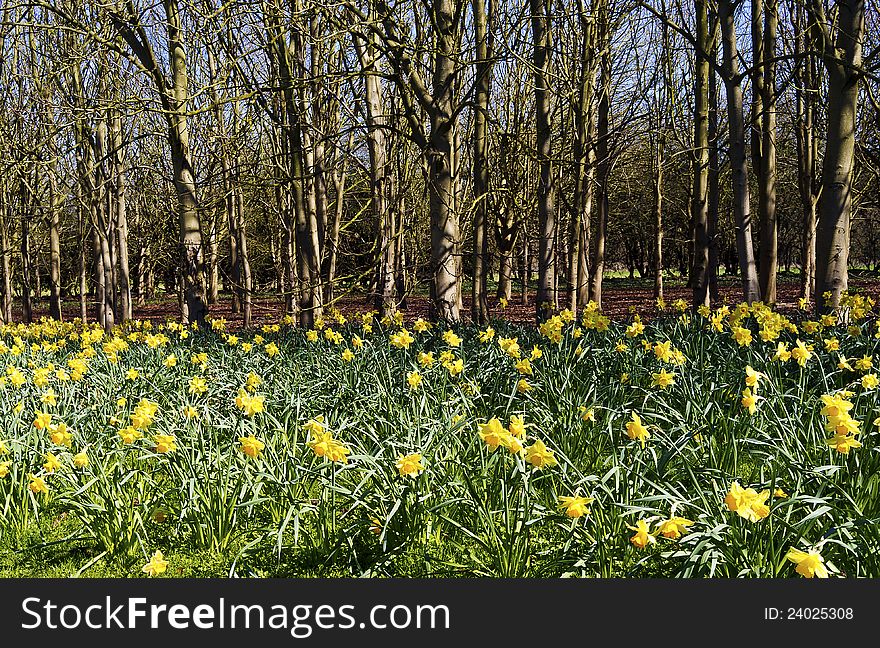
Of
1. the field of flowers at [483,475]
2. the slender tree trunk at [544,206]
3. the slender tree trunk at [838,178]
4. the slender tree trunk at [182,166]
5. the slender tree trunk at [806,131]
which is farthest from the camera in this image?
the slender tree trunk at [806,131]

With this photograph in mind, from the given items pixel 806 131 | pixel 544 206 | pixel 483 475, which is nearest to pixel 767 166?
pixel 544 206

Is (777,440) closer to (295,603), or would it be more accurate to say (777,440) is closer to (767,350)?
(767,350)

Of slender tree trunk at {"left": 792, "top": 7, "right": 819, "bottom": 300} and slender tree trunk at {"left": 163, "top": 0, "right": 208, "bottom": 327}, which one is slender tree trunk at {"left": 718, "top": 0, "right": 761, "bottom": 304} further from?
slender tree trunk at {"left": 163, "top": 0, "right": 208, "bottom": 327}

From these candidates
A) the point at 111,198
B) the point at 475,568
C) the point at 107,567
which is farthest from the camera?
the point at 111,198

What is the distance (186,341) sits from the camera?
22.5ft

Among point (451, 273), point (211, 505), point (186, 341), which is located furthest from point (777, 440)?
point (186, 341)

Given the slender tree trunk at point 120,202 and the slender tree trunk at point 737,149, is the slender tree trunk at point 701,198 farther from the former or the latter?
the slender tree trunk at point 120,202

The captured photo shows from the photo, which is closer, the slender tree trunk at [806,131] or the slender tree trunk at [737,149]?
the slender tree trunk at [737,149]

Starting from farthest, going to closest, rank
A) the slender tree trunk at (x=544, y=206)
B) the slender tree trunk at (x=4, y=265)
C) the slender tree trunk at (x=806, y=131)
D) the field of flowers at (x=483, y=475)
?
the slender tree trunk at (x=4, y=265) < the slender tree trunk at (x=806, y=131) < the slender tree trunk at (x=544, y=206) < the field of flowers at (x=483, y=475)

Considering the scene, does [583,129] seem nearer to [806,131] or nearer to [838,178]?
[838,178]

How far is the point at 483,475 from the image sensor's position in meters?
2.72

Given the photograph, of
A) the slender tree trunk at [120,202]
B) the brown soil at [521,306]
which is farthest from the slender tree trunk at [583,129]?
the slender tree trunk at [120,202]

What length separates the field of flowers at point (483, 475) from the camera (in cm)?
225

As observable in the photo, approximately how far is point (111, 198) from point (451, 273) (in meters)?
6.40
